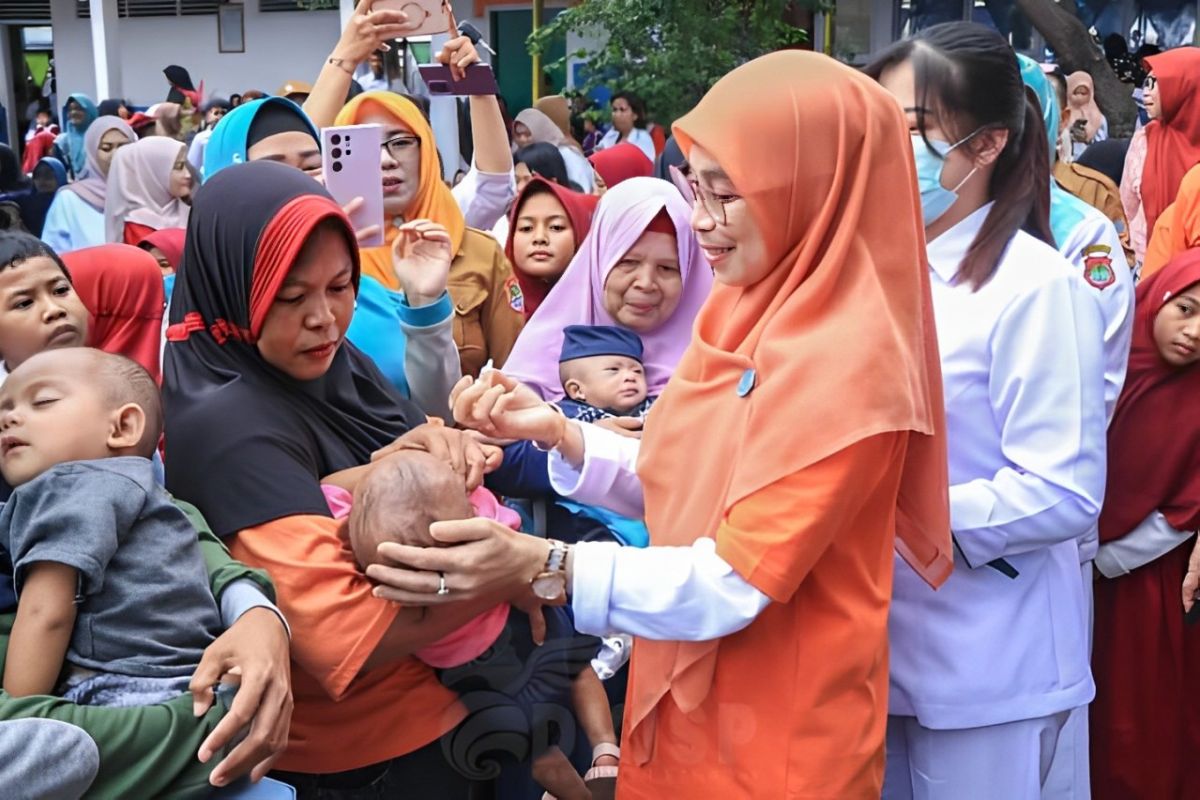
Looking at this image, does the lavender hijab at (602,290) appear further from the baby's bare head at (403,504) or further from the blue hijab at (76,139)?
the blue hijab at (76,139)

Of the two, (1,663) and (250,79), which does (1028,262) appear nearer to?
(1,663)

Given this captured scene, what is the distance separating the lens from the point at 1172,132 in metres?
5.43

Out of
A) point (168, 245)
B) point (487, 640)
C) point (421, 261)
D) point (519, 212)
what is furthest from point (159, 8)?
point (487, 640)

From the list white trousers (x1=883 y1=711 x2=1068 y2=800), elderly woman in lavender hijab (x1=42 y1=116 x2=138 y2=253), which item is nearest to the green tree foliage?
elderly woman in lavender hijab (x1=42 y1=116 x2=138 y2=253)

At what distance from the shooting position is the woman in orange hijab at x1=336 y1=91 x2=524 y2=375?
3436 mm

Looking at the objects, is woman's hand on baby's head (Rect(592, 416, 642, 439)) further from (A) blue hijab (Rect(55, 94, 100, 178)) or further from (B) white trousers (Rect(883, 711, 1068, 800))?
(A) blue hijab (Rect(55, 94, 100, 178))

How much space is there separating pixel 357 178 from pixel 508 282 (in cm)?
109

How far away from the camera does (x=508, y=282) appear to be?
368 centimetres

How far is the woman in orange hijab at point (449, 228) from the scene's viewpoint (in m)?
3.44

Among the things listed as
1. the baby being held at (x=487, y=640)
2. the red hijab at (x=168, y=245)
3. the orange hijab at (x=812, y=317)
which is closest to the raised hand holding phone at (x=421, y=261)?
the baby being held at (x=487, y=640)

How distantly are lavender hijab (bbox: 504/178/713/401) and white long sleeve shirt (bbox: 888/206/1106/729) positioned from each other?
890mm

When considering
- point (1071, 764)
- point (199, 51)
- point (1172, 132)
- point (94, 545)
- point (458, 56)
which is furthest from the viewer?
Result: point (199, 51)

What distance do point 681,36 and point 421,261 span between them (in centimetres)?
585

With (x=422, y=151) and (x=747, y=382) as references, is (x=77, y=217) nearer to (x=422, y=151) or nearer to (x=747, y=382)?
(x=422, y=151)
